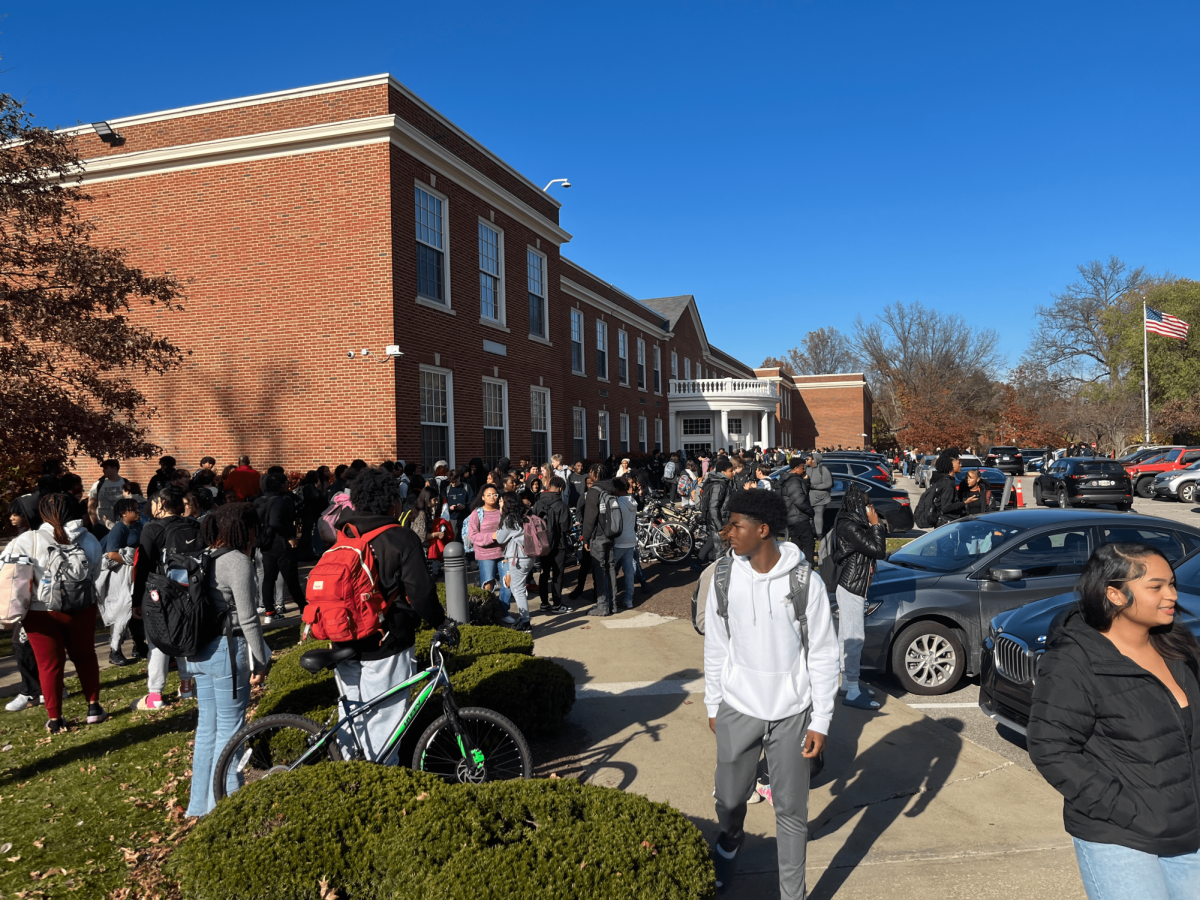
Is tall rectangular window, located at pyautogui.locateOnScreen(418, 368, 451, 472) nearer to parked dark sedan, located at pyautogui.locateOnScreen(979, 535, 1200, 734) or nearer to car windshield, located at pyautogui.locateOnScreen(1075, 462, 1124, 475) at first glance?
parked dark sedan, located at pyautogui.locateOnScreen(979, 535, 1200, 734)

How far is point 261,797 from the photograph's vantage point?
3.38m

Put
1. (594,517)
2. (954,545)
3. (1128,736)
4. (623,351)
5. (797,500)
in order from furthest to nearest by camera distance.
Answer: (623,351) < (797,500) < (594,517) < (954,545) < (1128,736)

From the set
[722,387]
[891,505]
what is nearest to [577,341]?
[891,505]

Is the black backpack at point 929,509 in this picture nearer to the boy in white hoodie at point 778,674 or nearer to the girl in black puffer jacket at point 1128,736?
the boy in white hoodie at point 778,674

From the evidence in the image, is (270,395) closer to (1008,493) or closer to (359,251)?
(359,251)

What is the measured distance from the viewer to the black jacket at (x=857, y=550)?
5.84m

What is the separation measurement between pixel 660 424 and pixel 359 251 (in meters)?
25.4

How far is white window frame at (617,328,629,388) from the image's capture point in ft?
107

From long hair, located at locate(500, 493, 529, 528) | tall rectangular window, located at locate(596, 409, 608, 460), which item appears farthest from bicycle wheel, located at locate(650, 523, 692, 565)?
tall rectangular window, located at locate(596, 409, 608, 460)

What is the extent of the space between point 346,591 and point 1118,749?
3170mm

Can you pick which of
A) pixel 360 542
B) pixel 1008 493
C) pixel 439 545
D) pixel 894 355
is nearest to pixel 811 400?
pixel 894 355

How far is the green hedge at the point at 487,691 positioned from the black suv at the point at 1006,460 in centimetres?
3399

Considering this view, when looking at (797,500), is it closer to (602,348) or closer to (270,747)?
(270,747)

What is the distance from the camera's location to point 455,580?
22.8 ft
